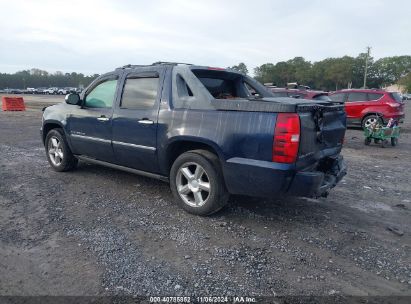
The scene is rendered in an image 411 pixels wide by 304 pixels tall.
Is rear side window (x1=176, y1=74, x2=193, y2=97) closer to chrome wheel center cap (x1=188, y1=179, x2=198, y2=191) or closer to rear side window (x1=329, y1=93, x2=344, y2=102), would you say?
chrome wheel center cap (x1=188, y1=179, x2=198, y2=191)

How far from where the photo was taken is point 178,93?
13.6ft

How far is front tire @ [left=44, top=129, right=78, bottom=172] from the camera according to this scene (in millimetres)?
5787

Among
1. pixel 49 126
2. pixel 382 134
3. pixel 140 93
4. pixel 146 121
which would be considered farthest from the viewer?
pixel 382 134

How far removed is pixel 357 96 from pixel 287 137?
11354mm

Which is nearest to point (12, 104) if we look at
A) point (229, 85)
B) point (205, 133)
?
point (229, 85)

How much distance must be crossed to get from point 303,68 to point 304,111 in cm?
10324

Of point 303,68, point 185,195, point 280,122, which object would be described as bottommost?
point 185,195

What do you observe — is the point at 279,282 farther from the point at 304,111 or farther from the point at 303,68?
the point at 303,68

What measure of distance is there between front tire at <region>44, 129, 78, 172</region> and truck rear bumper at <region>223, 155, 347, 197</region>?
3.38 metres

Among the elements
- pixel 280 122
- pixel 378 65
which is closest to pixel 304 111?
pixel 280 122

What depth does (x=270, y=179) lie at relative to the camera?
11.1ft

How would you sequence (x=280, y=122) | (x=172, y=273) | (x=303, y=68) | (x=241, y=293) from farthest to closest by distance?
(x=303, y=68), (x=280, y=122), (x=172, y=273), (x=241, y=293)

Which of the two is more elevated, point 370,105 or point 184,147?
point 370,105

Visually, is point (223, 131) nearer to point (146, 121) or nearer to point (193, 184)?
point (193, 184)
